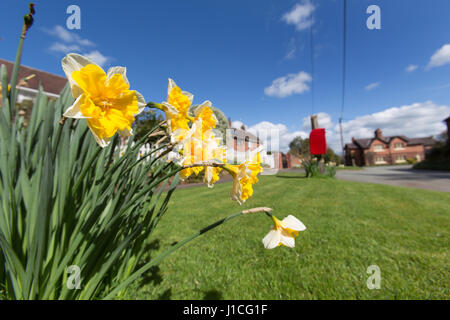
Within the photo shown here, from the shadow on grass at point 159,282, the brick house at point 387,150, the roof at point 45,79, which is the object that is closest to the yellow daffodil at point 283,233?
the shadow on grass at point 159,282

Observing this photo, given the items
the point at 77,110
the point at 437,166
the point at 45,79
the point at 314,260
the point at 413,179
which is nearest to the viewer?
the point at 77,110

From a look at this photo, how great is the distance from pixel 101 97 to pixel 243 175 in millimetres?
425

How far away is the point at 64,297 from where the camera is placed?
0.68 m

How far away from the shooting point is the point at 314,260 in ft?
5.71

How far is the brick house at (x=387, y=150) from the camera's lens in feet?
119

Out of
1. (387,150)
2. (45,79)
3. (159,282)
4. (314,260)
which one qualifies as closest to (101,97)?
(159,282)

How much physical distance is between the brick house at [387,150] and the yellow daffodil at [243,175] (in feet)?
140

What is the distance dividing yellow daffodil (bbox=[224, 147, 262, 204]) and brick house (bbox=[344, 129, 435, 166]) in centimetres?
4279

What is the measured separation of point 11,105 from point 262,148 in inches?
40.9

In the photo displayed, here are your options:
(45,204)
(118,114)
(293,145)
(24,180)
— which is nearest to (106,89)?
(118,114)

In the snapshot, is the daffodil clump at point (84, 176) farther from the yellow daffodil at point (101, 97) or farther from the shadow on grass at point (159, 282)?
the shadow on grass at point (159, 282)

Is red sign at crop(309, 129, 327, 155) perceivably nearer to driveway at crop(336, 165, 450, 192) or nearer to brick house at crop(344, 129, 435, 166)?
driveway at crop(336, 165, 450, 192)

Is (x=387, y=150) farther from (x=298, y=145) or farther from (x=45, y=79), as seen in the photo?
(x=45, y=79)

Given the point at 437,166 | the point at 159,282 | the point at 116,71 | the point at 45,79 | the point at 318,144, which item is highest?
the point at 45,79
